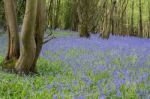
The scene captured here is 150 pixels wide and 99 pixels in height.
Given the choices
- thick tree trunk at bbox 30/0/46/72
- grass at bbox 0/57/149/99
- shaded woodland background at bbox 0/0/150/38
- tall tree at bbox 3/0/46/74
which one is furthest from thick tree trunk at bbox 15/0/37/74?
shaded woodland background at bbox 0/0/150/38

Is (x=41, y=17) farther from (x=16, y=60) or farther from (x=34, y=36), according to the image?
(x=16, y=60)

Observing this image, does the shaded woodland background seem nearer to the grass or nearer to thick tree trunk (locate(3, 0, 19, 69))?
thick tree trunk (locate(3, 0, 19, 69))

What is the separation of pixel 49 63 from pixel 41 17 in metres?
2.36

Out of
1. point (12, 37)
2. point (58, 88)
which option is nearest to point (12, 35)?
point (12, 37)

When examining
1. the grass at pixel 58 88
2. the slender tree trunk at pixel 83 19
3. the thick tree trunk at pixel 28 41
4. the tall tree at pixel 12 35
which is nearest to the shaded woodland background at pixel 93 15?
the slender tree trunk at pixel 83 19

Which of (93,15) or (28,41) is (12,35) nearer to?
(28,41)

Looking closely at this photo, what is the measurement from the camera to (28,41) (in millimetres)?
9273

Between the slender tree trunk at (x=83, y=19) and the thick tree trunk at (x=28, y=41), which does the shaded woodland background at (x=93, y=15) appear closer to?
the slender tree trunk at (x=83, y=19)

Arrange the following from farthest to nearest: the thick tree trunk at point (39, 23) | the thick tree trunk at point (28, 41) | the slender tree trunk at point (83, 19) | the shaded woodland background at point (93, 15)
A: 1. the slender tree trunk at point (83, 19)
2. the shaded woodland background at point (93, 15)
3. the thick tree trunk at point (39, 23)
4. the thick tree trunk at point (28, 41)

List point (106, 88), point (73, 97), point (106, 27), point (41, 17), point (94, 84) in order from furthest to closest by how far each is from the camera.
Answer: point (106, 27) < point (41, 17) < point (94, 84) < point (106, 88) < point (73, 97)

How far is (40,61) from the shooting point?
12.0 meters

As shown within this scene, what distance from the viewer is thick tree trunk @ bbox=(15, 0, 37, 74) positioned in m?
9.09

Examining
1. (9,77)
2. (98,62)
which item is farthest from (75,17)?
(9,77)

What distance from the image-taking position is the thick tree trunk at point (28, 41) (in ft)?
Answer: 29.8
